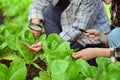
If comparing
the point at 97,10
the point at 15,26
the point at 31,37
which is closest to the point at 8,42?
the point at 31,37

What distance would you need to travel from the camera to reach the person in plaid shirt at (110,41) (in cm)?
237

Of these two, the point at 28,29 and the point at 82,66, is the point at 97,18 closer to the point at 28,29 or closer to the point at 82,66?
the point at 28,29

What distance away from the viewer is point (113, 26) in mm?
2811

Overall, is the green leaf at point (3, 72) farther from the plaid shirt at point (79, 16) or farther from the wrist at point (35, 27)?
the wrist at point (35, 27)

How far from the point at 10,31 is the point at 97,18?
2.16 feet

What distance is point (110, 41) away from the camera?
2629mm

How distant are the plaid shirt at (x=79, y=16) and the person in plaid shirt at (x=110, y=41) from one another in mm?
117

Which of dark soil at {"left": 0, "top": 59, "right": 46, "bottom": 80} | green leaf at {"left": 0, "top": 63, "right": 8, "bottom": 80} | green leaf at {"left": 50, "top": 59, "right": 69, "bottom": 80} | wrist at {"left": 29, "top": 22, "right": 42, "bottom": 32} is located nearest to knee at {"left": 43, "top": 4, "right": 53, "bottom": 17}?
wrist at {"left": 29, "top": 22, "right": 42, "bottom": 32}

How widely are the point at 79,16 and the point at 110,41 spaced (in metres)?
0.27

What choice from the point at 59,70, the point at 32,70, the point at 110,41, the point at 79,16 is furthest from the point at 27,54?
the point at 59,70

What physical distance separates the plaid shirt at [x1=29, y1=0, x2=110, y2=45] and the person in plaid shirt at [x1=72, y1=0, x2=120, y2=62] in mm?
117

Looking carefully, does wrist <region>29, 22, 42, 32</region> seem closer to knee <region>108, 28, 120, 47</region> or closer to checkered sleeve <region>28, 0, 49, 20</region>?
checkered sleeve <region>28, 0, 49, 20</region>

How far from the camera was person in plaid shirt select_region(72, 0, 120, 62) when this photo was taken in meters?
2.37

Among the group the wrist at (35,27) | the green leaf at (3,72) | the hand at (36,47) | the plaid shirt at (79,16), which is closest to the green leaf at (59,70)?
the green leaf at (3,72)
